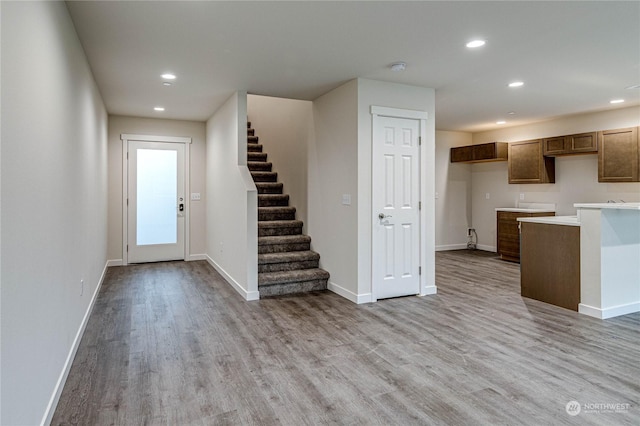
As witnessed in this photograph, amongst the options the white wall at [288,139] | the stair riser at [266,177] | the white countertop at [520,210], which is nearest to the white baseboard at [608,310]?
the white countertop at [520,210]

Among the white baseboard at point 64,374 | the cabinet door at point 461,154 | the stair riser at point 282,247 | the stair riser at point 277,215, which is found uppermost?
the cabinet door at point 461,154

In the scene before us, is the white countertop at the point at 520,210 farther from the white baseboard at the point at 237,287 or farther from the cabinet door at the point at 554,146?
the white baseboard at the point at 237,287

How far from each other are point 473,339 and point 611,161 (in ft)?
14.5

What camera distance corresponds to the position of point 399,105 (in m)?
4.58

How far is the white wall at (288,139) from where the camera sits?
5.73 m

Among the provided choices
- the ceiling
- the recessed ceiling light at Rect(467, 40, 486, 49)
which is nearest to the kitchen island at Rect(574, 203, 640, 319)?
the ceiling

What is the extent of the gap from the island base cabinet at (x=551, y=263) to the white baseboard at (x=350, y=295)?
191 cm

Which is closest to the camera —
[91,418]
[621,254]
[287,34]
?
[91,418]

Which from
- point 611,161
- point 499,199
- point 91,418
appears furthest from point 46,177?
point 499,199

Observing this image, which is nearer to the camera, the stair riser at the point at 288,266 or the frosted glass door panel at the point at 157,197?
the stair riser at the point at 288,266

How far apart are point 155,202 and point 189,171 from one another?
801 mm

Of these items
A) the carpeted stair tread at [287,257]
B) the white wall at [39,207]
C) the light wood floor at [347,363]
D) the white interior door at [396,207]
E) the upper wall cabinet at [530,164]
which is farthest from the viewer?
the upper wall cabinet at [530,164]

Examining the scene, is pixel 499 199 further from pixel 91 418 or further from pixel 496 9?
pixel 91 418

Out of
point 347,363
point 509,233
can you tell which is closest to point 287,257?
point 347,363
